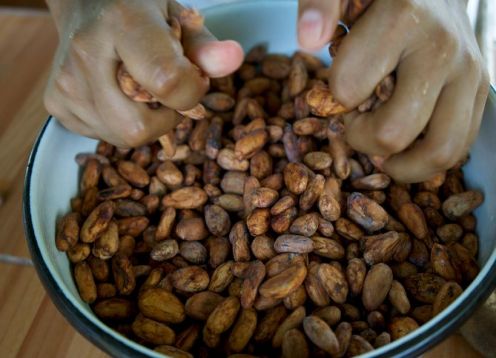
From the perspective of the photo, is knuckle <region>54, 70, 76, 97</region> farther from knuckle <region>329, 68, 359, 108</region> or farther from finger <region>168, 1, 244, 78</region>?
knuckle <region>329, 68, 359, 108</region>

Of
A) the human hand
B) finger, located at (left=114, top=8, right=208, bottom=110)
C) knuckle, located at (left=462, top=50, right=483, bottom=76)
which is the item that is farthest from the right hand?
knuckle, located at (left=462, top=50, right=483, bottom=76)

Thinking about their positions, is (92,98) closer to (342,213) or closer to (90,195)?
(90,195)

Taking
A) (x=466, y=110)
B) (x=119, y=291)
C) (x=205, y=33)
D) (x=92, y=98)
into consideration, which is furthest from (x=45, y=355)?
(x=466, y=110)

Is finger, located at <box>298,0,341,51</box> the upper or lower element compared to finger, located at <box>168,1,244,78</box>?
upper

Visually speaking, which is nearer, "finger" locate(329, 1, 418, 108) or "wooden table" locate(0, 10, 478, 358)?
"finger" locate(329, 1, 418, 108)

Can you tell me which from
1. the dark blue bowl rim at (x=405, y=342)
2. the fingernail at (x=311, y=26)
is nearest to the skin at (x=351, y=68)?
the fingernail at (x=311, y=26)

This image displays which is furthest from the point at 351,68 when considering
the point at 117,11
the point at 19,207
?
the point at 19,207

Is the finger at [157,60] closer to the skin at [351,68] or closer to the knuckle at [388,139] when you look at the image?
the skin at [351,68]

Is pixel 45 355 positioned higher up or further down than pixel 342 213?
further down
